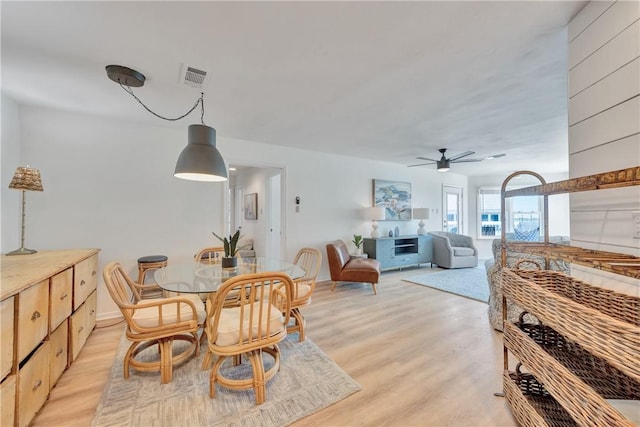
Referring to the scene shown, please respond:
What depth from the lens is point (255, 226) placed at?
635 cm

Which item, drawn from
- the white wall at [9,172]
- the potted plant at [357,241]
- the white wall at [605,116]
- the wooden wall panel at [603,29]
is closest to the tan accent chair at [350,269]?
the potted plant at [357,241]

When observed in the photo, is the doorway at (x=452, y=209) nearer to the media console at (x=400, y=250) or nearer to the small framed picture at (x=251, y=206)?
the media console at (x=400, y=250)

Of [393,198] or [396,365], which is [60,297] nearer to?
[396,365]

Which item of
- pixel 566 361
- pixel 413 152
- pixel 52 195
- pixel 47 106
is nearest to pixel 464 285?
Result: pixel 413 152

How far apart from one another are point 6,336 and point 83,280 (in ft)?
3.87

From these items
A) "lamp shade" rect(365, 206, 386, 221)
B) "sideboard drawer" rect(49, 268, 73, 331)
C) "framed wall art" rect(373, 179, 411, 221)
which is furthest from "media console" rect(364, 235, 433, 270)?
"sideboard drawer" rect(49, 268, 73, 331)

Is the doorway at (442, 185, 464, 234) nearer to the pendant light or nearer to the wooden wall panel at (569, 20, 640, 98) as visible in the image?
the wooden wall panel at (569, 20, 640, 98)

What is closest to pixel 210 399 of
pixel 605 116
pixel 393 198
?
pixel 605 116

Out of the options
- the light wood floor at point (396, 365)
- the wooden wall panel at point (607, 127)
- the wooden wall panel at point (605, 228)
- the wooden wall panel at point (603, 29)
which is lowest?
the light wood floor at point (396, 365)

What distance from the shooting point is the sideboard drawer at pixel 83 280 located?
2109 millimetres

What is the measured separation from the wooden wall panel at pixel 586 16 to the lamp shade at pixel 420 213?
4.56 metres

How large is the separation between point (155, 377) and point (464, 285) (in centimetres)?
444

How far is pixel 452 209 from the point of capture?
23.7ft

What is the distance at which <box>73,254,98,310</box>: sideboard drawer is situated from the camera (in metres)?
2.11
